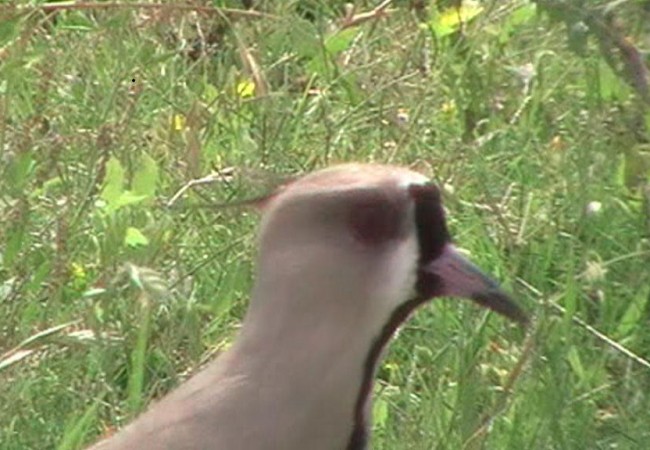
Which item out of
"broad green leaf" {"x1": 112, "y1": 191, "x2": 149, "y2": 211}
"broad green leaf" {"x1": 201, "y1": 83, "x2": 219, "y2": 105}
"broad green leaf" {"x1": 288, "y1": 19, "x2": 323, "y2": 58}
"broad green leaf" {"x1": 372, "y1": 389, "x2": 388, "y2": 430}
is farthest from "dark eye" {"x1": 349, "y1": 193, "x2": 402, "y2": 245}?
"broad green leaf" {"x1": 201, "y1": 83, "x2": 219, "y2": 105}

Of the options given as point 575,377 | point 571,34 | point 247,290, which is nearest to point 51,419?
point 247,290

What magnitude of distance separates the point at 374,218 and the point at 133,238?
148 cm

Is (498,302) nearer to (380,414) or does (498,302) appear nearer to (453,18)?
(380,414)

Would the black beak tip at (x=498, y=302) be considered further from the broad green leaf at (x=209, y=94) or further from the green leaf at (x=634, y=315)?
the broad green leaf at (x=209, y=94)

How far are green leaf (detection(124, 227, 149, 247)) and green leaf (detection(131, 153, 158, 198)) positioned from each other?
6 centimetres

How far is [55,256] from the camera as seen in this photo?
11.4 ft

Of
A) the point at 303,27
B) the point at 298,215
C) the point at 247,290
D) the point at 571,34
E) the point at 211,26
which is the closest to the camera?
the point at 298,215

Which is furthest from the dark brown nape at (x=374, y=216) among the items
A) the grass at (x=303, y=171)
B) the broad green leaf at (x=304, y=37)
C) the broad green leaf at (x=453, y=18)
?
the broad green leaf at (x=453, y=18)

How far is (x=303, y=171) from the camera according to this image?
3.60 metres

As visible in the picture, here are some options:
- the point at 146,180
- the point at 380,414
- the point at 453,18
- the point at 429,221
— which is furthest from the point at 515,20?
the point at 429,221

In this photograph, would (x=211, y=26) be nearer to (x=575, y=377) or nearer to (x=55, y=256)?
(x=55, y=256)

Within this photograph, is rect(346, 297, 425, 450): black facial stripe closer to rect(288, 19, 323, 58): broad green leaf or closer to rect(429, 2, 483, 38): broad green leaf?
rect(288, 19, 323, 58): broad green leaf

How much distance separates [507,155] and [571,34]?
1.01m

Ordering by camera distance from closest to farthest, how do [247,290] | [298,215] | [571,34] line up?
[298,215], [571,34], [247,290]
